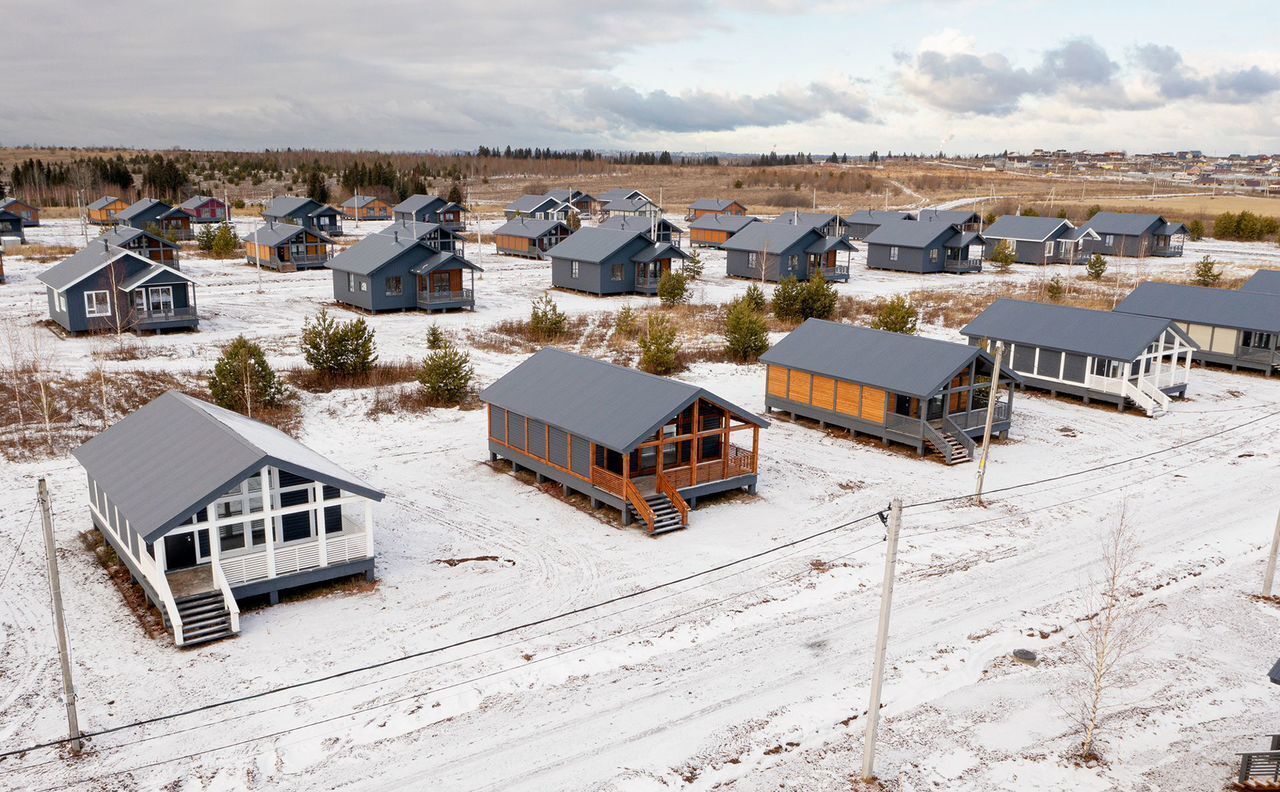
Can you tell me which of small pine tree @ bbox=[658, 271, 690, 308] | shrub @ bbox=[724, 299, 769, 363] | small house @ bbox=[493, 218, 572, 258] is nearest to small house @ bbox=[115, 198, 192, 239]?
small house @ bbox=[493, 218, 572, 258]

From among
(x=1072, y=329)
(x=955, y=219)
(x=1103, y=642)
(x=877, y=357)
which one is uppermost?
(x=955, y=219)

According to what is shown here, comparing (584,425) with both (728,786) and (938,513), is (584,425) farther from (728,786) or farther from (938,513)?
(728,786)

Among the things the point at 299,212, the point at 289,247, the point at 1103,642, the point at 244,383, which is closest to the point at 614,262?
the point at 289,247

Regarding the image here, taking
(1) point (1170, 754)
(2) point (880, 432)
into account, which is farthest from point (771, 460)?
(1) point (1170, 754)

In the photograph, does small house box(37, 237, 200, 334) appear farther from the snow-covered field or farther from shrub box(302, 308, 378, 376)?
the snow-covered field

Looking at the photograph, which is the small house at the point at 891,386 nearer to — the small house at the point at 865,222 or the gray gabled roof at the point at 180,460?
the gray gabled roof at the point at 180,460

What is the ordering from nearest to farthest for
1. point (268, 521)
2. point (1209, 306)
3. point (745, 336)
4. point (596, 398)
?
point (268, 521)
point (596, 398)
point (745, 336)
point (1209, 306)

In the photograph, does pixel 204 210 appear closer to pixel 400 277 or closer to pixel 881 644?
pixel 400 277
